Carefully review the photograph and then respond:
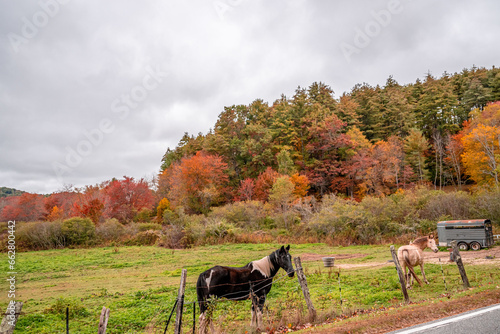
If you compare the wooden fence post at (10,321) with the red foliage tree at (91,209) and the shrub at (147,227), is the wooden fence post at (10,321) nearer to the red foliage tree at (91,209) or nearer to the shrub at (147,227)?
the shrub at (147,227)

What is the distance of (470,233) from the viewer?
18.3 m

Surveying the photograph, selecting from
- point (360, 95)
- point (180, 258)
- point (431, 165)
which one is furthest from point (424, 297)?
point (360, 95)

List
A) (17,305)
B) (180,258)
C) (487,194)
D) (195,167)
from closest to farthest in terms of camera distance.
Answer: (17,305), (180,258), (487,194), (195,167)

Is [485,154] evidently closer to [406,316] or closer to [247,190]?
[247,190]

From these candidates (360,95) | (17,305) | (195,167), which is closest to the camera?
(17,305)

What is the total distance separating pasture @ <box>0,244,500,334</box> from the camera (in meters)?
7.95

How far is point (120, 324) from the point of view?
798cm

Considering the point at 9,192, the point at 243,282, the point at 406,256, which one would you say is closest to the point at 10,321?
the point at 243,282

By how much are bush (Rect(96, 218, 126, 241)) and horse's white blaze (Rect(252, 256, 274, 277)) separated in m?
31.2

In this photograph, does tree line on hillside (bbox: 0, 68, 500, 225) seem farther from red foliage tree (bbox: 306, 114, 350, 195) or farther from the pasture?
the pasture

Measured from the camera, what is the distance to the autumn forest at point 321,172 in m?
30.5

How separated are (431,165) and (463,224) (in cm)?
3764

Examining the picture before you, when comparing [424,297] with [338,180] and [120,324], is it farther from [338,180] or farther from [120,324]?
[338,180]

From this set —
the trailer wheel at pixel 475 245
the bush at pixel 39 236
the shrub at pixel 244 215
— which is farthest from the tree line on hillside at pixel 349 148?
the trailer wheel at pixel 475 245
